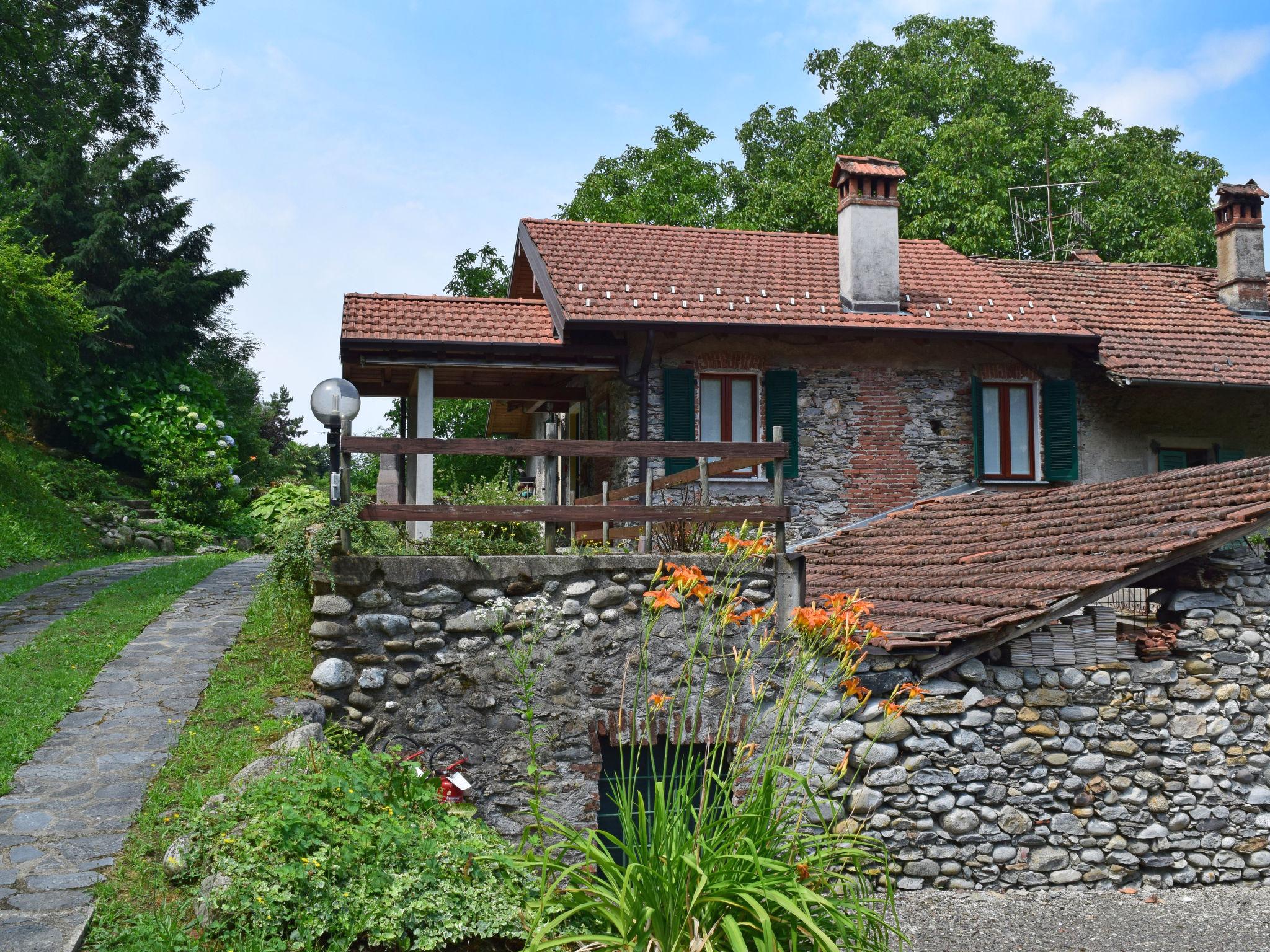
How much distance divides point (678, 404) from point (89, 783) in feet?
27.3

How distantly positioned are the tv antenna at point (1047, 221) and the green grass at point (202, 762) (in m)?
18.8

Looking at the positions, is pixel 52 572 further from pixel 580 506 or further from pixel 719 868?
pixel 719 868

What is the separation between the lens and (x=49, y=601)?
10.7m

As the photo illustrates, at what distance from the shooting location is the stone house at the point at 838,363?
1264cm

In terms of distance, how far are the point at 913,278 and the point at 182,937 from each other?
12.7 metres

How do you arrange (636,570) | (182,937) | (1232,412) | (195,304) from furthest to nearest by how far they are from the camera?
(195,304) → (1232,412) → (636,570) → (182,937)

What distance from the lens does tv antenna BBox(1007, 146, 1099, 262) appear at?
23.0 metres

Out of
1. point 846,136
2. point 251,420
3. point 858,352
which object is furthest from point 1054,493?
point 251,420

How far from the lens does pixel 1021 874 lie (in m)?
7.11

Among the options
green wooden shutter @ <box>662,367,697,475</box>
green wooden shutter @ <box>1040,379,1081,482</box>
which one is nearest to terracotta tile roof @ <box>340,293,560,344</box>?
green wooden shutter @ <box>662,367,697,475</box>

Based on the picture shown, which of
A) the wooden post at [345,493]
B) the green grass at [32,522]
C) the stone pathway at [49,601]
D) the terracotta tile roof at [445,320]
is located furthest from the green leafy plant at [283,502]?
the wooden post at [345,493]

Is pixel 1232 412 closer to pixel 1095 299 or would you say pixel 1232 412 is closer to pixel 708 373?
pixel 1095 299

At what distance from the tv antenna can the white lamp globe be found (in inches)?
721

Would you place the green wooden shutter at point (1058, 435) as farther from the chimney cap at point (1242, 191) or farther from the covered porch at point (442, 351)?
the covered porch at point (442, 351)
